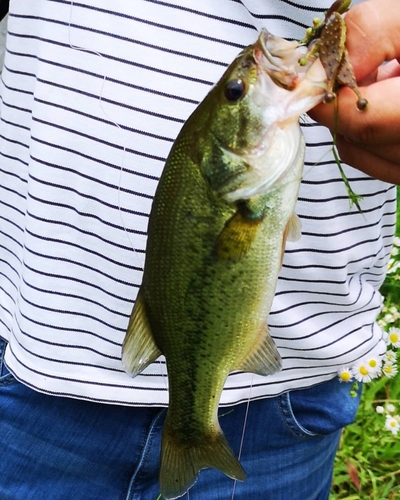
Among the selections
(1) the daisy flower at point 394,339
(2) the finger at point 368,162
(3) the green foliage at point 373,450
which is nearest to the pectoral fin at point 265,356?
(2) the finger at point 368,162

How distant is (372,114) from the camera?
2.12 feet

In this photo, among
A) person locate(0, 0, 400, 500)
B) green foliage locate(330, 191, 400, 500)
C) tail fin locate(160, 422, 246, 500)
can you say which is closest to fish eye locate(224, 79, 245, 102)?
person locate(0, 0, 400, 500)

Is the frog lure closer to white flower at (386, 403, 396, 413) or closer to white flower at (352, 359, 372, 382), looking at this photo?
white flower at (352, 359, 372, 382)

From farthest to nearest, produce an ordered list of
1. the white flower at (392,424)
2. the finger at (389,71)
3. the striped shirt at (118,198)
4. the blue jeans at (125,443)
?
the white flower at (392,424)
the blue jeans at (125,443)
the striped shirt at (118,198)
the finger at (389,71)

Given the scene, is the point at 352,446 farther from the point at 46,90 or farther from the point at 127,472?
the point at 46,90

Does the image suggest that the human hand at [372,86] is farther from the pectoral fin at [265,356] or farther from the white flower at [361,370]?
the white flower at [361,370]

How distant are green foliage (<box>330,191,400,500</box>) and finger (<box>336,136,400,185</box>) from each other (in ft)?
4.32

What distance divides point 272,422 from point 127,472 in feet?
1.01

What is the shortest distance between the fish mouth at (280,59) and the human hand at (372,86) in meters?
0.05

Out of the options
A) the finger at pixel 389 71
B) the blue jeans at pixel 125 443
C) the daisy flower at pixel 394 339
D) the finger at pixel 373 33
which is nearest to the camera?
the finger at pixel 373 33

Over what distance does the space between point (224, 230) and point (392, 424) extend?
1.46 m

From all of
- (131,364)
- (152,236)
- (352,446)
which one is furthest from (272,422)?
(352,446)

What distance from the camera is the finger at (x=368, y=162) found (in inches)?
29.2

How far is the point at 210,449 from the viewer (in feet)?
3.01
